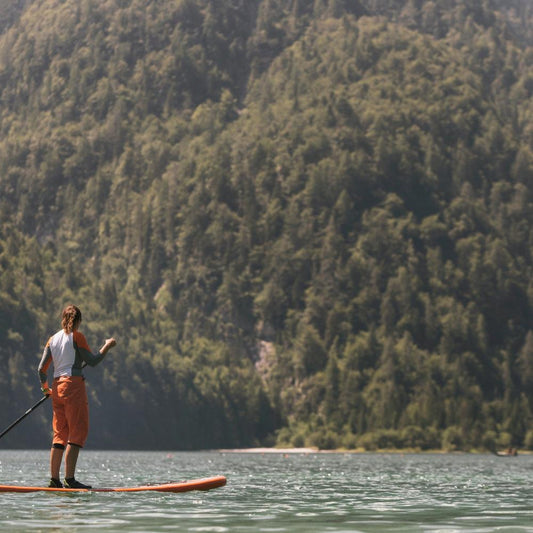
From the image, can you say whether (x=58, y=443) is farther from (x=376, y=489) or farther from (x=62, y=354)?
(x=376, y=489)

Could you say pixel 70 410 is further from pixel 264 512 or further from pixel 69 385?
pixel 264 512

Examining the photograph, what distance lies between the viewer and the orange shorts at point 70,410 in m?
37.2

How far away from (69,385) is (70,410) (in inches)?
29.2

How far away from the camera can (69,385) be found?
123 ft

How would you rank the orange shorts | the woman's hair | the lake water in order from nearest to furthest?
the lake water
the orange shorts
the woman's hair

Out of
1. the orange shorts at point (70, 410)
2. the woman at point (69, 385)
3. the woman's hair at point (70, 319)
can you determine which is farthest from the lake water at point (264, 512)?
the woman's hair at point (70, 319)

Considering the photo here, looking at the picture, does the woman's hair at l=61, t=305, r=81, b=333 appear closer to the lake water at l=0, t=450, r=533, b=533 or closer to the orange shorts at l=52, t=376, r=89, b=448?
the orange shorts at l=52, t=376, r=89, b=448

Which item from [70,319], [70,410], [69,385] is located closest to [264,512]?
[70,410]

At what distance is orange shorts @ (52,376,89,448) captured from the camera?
37.2 meters

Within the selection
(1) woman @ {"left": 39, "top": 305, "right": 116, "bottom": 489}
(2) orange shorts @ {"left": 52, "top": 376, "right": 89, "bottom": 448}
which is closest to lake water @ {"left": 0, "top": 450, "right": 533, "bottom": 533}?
(1) woman @ {"left": 39, "top": 305, "right": 116, "bottom": 489}

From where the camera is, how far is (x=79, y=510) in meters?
32.6

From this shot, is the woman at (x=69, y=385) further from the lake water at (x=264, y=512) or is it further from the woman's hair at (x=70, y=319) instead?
the lake water at (x=264, y=512)

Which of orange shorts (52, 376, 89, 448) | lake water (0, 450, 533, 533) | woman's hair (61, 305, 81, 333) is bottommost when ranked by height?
lake water (0, 450, 533, 533)

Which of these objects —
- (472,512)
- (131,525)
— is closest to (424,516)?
(472,512)
